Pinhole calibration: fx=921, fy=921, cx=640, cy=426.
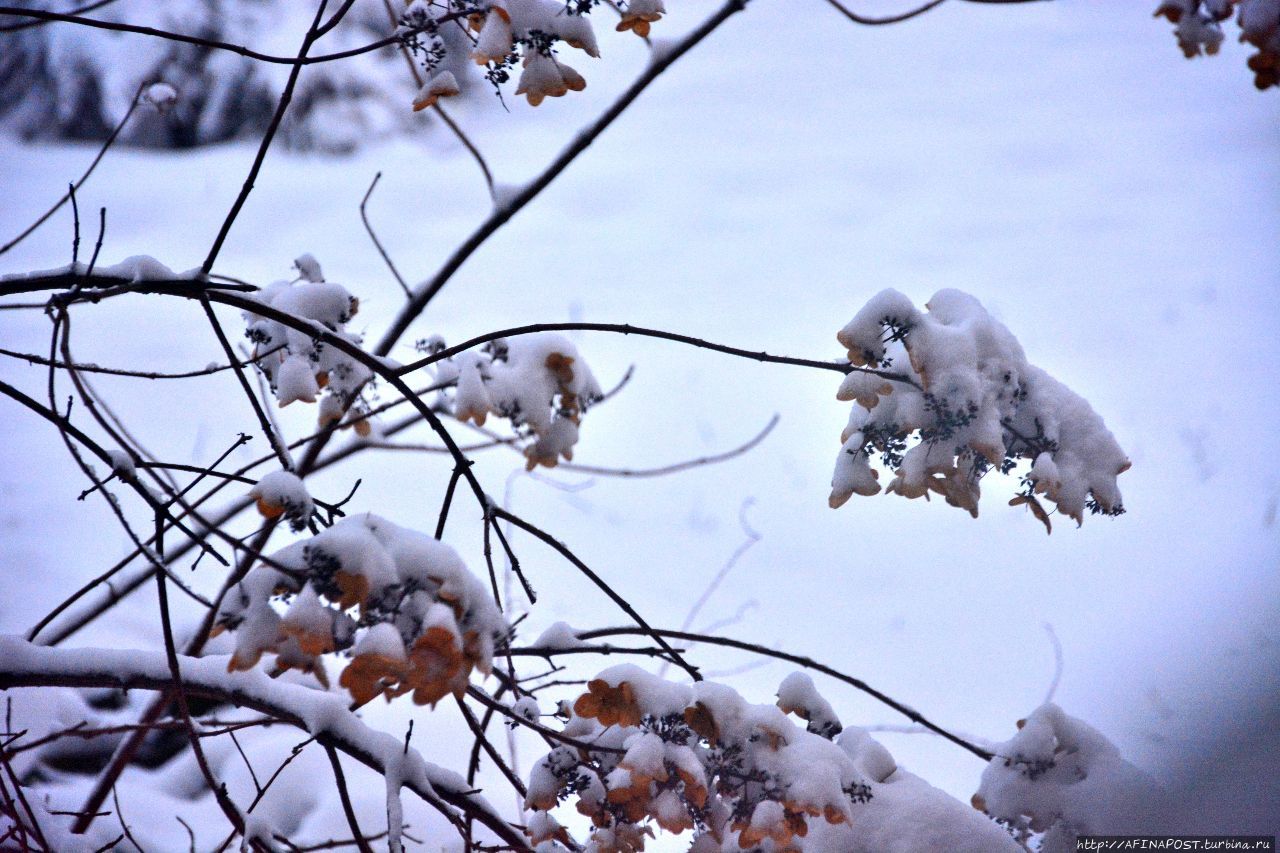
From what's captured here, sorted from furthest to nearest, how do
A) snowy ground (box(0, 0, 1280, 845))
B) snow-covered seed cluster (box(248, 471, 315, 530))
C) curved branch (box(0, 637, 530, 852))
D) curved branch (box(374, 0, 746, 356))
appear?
snowy ground (box(0, 0, 1280, 845)) → curved branch (box(374, 0, 746, 356)) → curved branch (box(0, 637, 530, 852)) → snow-covered seed cluster (box(248, 471, 315, 530))

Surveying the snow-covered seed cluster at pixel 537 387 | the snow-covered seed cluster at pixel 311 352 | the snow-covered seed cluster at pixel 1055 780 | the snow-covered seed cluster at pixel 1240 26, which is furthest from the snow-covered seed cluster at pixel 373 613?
the snow-covered seed cluster at pixel 1240 26

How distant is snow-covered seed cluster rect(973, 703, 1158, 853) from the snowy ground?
15 centimetres

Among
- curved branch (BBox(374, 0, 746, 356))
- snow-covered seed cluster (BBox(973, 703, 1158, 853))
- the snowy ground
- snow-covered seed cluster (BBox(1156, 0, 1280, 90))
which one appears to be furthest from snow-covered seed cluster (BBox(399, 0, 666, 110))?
the snowy ground

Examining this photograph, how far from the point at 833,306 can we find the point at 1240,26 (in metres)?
3.65

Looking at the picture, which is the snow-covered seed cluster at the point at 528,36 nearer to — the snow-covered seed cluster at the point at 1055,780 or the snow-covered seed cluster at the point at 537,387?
the snow-covered seed cluster at the point at 537,387

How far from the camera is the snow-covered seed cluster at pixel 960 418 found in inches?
44.0

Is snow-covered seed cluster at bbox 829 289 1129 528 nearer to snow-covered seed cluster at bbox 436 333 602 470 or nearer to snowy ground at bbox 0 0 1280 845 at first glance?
snow-covered seed cluster at bbox 436 333 602 470

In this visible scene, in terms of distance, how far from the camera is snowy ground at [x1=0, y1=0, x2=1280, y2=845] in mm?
3336

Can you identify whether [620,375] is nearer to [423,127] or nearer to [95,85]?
[423,127]

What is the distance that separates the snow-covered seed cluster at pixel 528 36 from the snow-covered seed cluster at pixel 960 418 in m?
0.47

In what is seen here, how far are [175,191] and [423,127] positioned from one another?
66.7 inches

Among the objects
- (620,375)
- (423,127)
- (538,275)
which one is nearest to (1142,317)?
(620,375)

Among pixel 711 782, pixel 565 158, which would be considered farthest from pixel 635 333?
pixel 565 158

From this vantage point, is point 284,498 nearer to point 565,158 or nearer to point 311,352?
point 311,352
